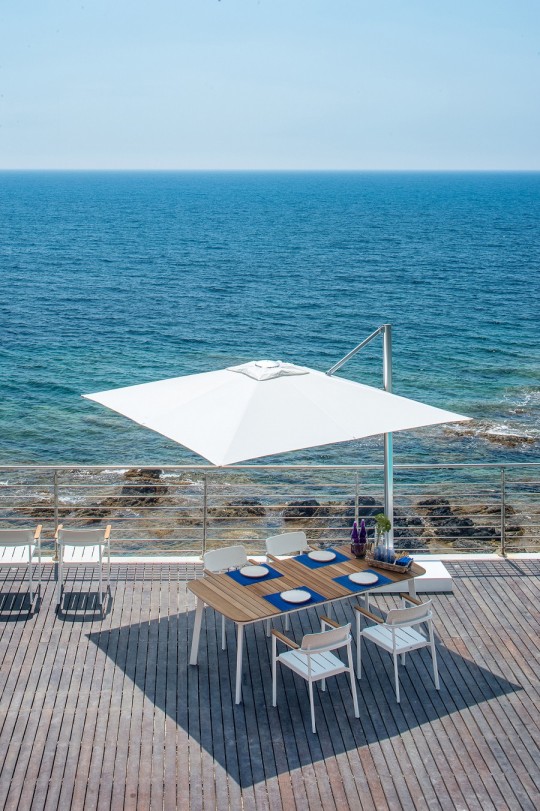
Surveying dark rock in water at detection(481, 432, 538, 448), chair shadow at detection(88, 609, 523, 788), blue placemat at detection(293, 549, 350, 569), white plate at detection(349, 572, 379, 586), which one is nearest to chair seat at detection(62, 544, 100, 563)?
chair shadow at detection(88, 609, 523, 788)

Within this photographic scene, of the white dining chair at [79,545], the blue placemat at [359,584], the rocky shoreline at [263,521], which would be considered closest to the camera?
the blue placemat at [359,584]

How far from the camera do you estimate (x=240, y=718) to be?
7.11 meters

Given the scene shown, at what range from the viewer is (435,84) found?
10262 centimetres

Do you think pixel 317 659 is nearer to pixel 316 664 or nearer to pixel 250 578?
pixel 316 664

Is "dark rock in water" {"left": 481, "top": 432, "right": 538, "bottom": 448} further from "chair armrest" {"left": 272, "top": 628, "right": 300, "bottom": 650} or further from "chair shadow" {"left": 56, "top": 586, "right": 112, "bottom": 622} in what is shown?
"chair armrest" {"left": 272, "top": 628, "right": 300, "bottom": 650}

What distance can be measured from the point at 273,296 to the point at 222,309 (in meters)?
5.70

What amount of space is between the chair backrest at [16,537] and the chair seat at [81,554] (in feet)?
1.13

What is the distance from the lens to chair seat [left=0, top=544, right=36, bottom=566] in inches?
357

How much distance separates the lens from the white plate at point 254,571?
26.8 ft

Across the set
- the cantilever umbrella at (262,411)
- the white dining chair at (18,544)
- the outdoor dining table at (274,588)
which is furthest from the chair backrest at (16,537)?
the outdoor dining table at (274,588)

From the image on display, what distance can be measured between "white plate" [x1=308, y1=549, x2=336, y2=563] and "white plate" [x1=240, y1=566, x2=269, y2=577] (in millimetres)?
566

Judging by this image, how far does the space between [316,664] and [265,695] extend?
627mm

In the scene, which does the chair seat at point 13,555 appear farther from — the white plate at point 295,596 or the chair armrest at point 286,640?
the chair armrest at point 286,640

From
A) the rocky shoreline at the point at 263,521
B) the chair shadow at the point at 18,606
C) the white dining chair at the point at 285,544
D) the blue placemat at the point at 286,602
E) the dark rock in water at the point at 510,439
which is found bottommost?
the dark rock in water at the point at 510,439
